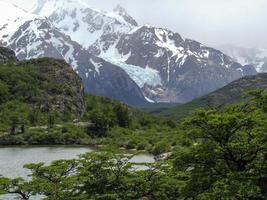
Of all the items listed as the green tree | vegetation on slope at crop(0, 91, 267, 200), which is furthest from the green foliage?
the green tree

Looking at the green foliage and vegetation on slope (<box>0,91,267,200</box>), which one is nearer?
vegetation on slope (<box>0,91,267,200</box>)

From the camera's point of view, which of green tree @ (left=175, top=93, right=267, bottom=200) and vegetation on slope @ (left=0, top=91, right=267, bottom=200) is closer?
green tree @ (left=175, top=93, right=267, bottom=200)

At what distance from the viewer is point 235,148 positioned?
42250 mm

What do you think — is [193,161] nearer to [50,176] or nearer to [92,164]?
[92,164]

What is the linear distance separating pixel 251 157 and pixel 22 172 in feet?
211

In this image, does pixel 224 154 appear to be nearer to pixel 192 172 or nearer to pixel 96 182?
pixel 192 172

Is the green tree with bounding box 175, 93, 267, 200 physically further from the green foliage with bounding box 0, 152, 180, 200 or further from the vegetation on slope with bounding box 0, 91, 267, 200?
the green foliage with bounding box 0, 152, 180, 200

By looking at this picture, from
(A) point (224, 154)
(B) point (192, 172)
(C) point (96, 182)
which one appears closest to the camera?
(A) point (224, 154)

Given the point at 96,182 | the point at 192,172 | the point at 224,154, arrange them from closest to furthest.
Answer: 1. the point at 224,154
2. the point at 96,182
3. the point at 192,172

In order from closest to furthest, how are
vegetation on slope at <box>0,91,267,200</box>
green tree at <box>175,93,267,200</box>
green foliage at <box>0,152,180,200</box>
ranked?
green tree at <box>175,93,267,200</box> → vegetation on slope at <box>0,91,267,200</box> → green foliage at <box>0,152,180,200</box>

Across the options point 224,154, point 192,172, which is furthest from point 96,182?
point 224,154

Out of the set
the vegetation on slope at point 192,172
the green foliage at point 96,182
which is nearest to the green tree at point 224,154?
the vegetation on slope at point 192,172

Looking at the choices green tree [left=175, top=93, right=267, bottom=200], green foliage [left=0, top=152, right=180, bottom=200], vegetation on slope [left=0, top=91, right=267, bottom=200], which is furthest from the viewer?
green foliage [left=0, top=152, right=180, bottom=200]

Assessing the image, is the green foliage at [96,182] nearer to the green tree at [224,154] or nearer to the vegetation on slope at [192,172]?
the vegetation on slope at [192,172]
